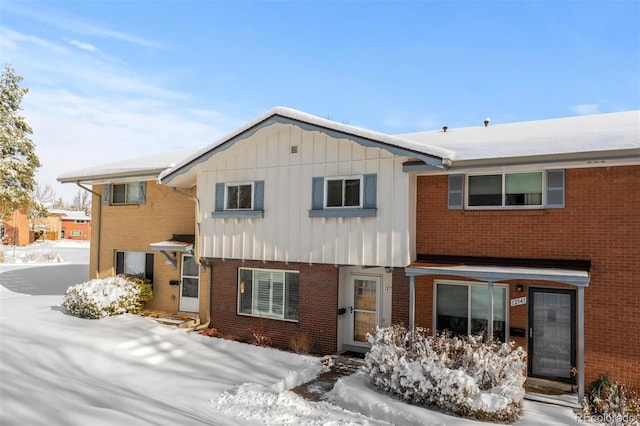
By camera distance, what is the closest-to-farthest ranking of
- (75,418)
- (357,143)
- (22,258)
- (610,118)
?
(75,418) < (357,143) < (610,118) < (22,258)

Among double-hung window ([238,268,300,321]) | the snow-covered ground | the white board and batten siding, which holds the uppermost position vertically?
the white board and batten siding

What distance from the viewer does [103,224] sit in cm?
1861

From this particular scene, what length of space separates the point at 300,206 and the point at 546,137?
673cm

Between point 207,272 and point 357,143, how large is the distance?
7400mm

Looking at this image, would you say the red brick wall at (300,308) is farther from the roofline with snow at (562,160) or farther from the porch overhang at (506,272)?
the roofline with snow at (562,160)

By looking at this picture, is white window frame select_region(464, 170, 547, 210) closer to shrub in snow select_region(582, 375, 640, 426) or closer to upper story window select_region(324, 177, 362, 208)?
upper story window select_region(324, 177, 362, 208)

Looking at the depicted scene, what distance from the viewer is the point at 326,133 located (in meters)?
11.8

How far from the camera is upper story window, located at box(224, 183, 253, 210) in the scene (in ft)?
45.5

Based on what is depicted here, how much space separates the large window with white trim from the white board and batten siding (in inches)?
63.6

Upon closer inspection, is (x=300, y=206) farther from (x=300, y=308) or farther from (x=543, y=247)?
(x=543, y=247)

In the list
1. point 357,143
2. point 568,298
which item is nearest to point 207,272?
point 357,143

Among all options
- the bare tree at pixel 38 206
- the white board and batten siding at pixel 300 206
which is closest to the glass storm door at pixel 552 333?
the white board and batten siding at pixel 300 206

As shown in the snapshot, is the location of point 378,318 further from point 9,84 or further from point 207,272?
point 9,84

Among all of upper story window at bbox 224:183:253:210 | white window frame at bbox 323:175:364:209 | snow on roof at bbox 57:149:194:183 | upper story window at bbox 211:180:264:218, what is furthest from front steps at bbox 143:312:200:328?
white window frame at bbox 323:175:364:209
